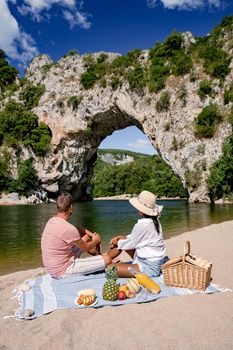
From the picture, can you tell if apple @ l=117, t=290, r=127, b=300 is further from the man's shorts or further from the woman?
the man's shorts

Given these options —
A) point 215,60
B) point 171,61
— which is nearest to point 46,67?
point 171,61

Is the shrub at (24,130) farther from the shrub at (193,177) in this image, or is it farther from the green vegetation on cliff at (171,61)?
the shrub at (193,177)

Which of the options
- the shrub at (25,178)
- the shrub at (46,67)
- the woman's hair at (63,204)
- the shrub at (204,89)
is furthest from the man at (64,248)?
the shrub at (46,67)

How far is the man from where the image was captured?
211 inches

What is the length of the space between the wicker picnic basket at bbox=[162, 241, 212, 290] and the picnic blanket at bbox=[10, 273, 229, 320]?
95 millimetres

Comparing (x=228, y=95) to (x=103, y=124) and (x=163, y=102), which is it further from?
(x=103, y=124)

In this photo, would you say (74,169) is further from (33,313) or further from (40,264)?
(33,313)

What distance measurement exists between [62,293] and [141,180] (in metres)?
80.4

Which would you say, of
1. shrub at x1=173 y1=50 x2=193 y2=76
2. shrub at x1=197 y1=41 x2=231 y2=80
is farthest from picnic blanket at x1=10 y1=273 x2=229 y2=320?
shrub at x1=173 y1=50 x2=193 y2=76

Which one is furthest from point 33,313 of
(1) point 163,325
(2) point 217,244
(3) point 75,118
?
(3) point 75,118

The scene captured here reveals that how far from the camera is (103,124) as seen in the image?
155 ft

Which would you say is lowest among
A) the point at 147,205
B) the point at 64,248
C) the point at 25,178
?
the point at 25,178

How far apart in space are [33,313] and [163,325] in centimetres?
169

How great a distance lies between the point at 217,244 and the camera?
915 cm
